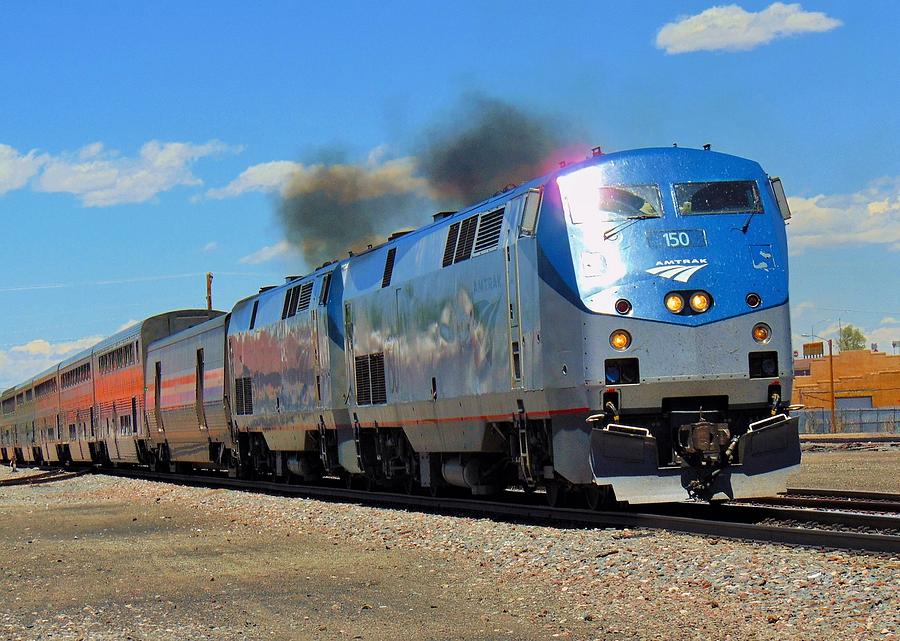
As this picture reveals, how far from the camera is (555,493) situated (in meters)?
15.0

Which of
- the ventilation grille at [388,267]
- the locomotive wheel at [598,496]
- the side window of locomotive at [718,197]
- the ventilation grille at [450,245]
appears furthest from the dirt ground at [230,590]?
the side window of locomotive at [718,197]

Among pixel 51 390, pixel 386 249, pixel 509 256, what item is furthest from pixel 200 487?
pixel 51 390

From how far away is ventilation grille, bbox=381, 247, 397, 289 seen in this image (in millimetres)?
19094

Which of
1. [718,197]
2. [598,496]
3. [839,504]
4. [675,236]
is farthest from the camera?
[839,504]

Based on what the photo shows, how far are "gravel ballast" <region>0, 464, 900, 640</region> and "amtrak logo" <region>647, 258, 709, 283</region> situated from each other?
2793mm

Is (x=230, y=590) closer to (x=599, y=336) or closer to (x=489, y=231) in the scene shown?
(x=599, y=336)

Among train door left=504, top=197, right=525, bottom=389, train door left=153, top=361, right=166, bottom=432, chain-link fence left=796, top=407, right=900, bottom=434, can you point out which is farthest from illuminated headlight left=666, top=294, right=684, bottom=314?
chain-link fence left=796, top=407, right=900, bottom=434

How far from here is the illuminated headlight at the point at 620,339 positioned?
1300 centimetres

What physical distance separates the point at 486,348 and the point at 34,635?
25.4ft

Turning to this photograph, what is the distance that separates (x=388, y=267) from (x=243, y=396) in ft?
30.9

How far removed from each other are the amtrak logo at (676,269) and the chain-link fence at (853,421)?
49478mm

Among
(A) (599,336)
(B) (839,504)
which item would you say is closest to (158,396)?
(B) (839,504)

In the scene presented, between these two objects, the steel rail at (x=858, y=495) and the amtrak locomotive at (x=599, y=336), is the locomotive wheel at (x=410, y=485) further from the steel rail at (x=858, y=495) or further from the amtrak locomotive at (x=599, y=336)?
the steel rail at (x=858, y=495)

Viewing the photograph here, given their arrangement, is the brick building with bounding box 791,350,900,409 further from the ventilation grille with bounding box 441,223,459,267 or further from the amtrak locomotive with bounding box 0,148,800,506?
the ventilation grille with bounding box 441,223,459,267
